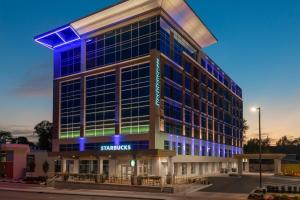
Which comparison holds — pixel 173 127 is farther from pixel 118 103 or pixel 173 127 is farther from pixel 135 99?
pixel 118 103

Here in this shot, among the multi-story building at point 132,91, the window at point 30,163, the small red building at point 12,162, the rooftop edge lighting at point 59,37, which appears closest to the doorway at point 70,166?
the multi-story building at point 132,91

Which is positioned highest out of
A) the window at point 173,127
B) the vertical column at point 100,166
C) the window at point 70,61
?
the window at point 70,61

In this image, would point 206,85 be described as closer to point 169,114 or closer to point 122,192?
point 169,114

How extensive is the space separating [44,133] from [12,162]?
221 ft

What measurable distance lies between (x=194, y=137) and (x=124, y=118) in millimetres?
19597

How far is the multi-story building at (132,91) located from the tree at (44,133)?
69.2m

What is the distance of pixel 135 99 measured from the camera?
67.6 metres

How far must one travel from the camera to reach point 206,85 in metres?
91.3

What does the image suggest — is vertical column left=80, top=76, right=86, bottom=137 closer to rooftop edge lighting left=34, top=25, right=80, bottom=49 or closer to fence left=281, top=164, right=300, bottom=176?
rooftop edge lighting left=34, top=25, right=80, bottom=49

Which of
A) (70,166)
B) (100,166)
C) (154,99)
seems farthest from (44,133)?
(154,99)

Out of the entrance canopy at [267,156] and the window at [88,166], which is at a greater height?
the entrance canopy at [267,156]

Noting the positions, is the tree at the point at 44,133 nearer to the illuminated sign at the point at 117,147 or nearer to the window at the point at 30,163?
the window at the point at 30,163

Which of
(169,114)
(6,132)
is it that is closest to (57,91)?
(169,114)

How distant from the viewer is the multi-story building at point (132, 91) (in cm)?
6556
